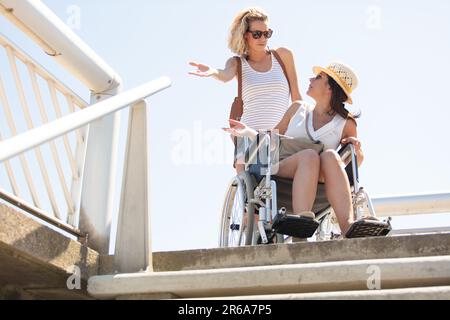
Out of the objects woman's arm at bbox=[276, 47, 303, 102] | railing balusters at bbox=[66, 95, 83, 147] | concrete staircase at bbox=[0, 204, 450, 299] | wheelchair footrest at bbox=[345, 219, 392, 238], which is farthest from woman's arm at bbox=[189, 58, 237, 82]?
concrete staircase at bbox=[0, 204, 450, 299]

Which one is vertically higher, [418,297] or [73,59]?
[73,59]

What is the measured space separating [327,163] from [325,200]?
0.34 meters

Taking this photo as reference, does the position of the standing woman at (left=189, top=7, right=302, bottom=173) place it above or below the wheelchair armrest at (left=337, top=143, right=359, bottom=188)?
above

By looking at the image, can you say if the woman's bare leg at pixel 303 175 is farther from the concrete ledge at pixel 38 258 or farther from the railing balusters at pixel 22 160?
the railing balusters at pixel 22 160

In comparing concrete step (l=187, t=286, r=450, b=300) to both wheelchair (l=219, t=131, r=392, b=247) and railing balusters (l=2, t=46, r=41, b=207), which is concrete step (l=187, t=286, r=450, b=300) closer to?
railing balusters (l=2, t=46, r=41, b=207)

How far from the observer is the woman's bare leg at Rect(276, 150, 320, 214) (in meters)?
3.45

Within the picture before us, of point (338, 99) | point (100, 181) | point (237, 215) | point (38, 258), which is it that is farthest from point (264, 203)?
point (38, 258)

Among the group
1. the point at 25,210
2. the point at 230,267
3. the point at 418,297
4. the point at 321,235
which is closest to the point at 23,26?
the point at 25,210

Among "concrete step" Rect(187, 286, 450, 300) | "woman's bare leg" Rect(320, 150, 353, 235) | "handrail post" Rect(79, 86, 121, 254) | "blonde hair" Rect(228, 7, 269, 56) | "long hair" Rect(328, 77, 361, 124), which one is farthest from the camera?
"blonde hair" Rect(228, 7, 269, 56)

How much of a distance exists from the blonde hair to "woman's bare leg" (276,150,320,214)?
916 mm
